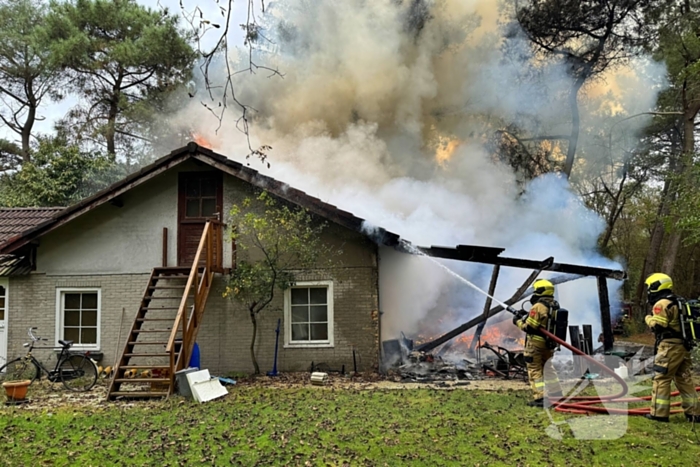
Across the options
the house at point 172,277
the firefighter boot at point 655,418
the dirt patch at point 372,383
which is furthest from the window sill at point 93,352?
the firefighter boot at point 655,418

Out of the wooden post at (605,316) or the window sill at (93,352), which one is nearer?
the wooden post at (605,316)

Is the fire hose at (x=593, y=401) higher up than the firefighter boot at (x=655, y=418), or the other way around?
the fire hose at (x=593, y=401)

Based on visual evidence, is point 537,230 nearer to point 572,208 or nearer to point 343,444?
point 572,208

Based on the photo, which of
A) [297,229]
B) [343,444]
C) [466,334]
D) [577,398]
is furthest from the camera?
[466,334]

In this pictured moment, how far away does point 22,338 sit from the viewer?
12500 millimetres

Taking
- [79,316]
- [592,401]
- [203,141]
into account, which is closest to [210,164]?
[79,316]

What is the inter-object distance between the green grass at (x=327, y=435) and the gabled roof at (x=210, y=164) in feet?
12.8

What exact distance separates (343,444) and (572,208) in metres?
19.6

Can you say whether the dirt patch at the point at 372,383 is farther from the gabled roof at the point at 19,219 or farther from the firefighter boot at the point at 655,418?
the gabled roof at the point at 19,219

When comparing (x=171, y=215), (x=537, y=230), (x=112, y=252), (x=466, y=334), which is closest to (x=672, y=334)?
(x=466, y=334)

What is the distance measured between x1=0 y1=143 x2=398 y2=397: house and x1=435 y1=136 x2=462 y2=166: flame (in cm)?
941

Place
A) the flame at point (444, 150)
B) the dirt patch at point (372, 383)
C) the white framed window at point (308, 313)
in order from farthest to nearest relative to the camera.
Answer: the flame at point (444, 150) < the white framed window at point (308, 313) < the dirt patch at point (372, 383)

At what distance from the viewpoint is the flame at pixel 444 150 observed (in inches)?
808

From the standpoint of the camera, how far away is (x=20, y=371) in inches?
465
